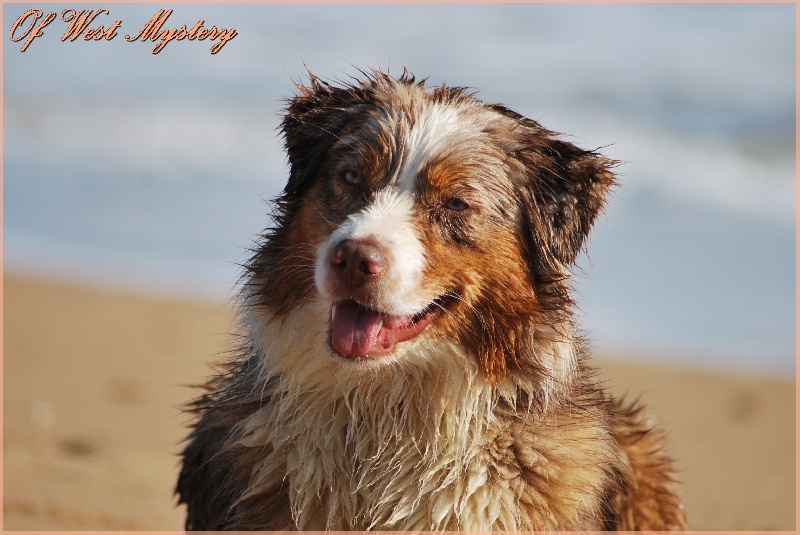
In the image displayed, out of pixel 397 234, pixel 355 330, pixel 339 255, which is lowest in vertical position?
pixel 355 330

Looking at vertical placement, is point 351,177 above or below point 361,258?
above

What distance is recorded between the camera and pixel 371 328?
4012 millimetres

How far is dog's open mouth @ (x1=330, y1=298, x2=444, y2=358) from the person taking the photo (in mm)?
4012

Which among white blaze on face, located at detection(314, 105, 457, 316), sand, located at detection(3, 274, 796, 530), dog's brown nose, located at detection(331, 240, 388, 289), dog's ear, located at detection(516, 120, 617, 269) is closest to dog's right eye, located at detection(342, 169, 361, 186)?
white blaze on face, located at detection(314, 105, 457, 316)

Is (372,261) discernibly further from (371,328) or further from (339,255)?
(371,328)

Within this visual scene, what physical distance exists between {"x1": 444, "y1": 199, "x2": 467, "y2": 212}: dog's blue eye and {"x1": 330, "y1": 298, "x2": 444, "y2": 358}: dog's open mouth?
1.29 ft

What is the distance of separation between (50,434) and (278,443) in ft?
11.1

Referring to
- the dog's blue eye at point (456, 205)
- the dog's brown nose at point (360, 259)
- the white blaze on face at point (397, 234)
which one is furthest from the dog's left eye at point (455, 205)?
the dog's brown nose at point (360, 259)

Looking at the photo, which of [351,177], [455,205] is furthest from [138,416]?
[455,205]

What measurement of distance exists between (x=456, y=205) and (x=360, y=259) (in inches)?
22.9

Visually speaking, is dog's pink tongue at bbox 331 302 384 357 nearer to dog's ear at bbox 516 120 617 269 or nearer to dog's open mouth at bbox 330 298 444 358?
dog's open mouth at bbox 330 298 444 358

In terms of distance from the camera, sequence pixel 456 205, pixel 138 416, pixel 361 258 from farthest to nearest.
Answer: pixel 138 416 < pixel 456 205 < pixel 361 258

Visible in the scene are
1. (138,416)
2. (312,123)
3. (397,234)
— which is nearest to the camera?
(397,234)

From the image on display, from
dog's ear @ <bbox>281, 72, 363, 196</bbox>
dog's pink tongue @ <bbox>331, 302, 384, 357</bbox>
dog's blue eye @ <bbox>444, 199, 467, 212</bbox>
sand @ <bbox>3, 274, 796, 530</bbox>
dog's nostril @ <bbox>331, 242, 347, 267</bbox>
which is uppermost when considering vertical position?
dog's ear @ <bbox>281, 72, 363, 196</bbox>
